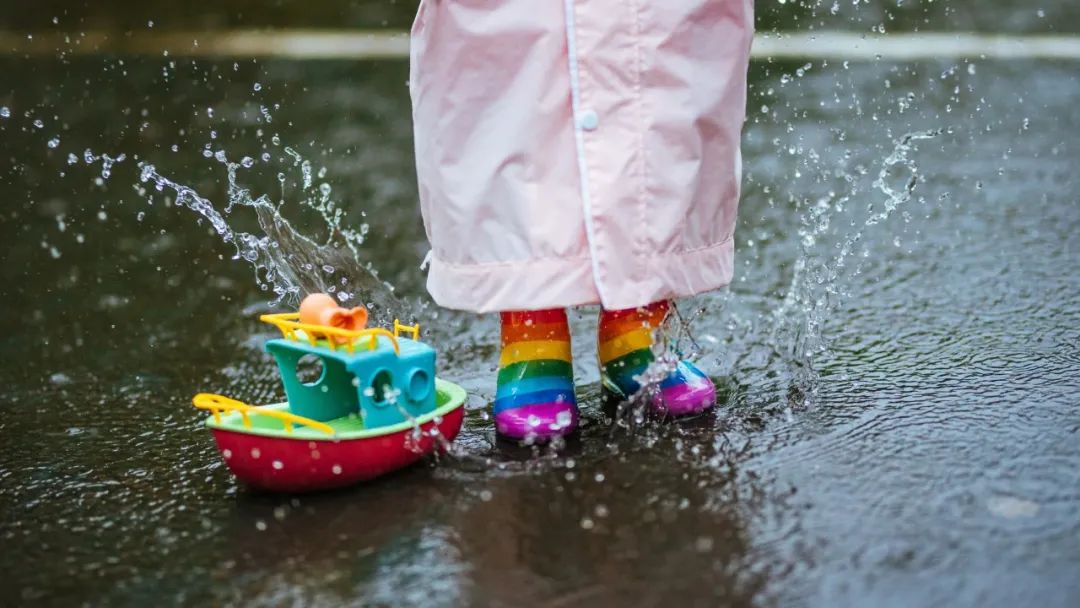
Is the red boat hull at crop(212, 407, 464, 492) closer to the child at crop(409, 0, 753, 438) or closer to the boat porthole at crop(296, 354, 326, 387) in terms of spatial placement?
the child at crop(409, 0, 753, 438)

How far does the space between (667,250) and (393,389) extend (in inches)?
19.8

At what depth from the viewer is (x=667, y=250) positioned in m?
2.17

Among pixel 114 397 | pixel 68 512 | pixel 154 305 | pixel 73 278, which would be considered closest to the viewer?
pixel 68 512

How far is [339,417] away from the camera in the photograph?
6.85 ft

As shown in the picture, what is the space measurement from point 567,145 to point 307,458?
636mm

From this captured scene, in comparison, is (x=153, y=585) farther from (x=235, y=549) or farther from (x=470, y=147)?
(x=470, y=147)

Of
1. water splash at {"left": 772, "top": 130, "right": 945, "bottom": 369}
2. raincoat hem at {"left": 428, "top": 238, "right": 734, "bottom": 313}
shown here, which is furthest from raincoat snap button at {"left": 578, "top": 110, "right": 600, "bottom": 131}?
water splash at {"left": 772, "top": 130, "right": 945, "bottom": 369}

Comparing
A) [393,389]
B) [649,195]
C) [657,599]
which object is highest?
[649,195]

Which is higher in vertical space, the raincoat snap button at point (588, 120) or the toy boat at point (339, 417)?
the raincoat snap button at point (588, 120)

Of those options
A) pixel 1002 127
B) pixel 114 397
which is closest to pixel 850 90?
pixel 1002 127

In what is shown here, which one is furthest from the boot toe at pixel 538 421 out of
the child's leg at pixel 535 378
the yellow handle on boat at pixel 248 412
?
the yellow handle on boat at pixel 248 412

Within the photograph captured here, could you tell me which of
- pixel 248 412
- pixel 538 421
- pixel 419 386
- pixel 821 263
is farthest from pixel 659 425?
pixel 821 263

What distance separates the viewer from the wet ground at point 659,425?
1674 mm

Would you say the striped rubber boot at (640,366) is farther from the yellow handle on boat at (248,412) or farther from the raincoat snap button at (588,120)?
the yellow handle on boat at (248,412)
